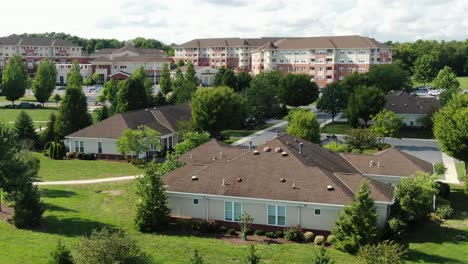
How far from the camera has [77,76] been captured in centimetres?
11281

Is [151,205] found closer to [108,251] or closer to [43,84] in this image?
[108,251]

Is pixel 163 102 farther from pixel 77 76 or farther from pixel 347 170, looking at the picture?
pixel 347 170

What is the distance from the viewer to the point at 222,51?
175125mm

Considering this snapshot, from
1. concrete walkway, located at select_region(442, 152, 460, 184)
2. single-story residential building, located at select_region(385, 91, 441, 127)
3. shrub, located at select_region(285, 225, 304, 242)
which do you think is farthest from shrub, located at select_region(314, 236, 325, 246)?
single-story residential building, located at select_region(385, 91, 441, 127)

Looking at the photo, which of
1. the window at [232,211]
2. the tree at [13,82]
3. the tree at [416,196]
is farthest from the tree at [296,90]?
the window at [232,211]

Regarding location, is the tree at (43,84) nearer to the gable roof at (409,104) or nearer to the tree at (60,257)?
the gable roof at (409,104)

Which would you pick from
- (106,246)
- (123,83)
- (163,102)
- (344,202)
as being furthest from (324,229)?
(163,102)

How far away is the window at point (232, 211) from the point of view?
118 feet

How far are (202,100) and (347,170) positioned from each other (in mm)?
28865

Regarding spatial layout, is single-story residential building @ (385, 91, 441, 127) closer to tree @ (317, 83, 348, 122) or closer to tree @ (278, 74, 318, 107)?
tree @ (317, 83, 348, 122)

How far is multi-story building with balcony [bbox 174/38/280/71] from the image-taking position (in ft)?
566

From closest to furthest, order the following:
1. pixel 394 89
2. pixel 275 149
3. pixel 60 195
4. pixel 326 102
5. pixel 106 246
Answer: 1. pixel 106 246
2. pixel 275 149
3. pixel 60 195
4. pixel 326 102
5. pixel 394 89

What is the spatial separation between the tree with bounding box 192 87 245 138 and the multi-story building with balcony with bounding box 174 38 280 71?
103439 mm

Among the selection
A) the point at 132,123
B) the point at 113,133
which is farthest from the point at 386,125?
the point at 113,133
